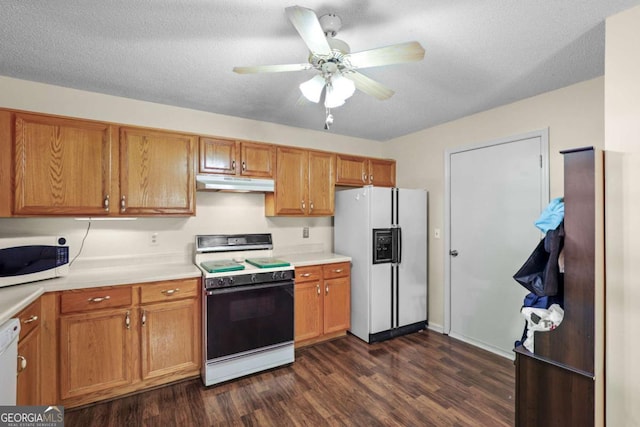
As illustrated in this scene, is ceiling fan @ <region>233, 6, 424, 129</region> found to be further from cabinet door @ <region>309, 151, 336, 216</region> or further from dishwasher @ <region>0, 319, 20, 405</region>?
dishwasher @ <region>0, 319, 20, 405</region>

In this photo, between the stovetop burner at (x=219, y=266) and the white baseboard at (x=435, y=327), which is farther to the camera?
the white baseboard at (x=435, y=327)

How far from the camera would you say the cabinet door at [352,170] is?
360cm

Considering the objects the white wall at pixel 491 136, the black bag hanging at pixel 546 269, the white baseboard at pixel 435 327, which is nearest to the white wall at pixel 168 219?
the white wall at pixel 491 136

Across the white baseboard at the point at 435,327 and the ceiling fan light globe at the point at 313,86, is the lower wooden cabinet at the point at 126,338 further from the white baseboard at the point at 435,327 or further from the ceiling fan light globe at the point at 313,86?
the white baseboard at the point at 435,327

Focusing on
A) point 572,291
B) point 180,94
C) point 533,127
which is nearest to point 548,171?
point 533,127

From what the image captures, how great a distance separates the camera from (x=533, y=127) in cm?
270

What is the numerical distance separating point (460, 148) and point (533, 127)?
0.70m

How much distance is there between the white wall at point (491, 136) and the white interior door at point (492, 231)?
0.10 meters

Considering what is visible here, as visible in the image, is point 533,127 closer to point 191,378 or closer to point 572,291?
point 572,291

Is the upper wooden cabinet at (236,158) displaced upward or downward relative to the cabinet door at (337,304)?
upward

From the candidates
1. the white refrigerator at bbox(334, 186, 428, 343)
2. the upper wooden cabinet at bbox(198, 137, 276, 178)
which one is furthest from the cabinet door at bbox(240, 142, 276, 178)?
the white refrigerator at bbox(334, 186, 428, 343)

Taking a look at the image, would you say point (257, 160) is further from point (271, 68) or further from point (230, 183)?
point (271, 68)

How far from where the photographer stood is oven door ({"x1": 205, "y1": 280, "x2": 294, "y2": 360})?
2441 mm

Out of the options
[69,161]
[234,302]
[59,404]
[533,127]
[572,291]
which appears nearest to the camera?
[572,291]
